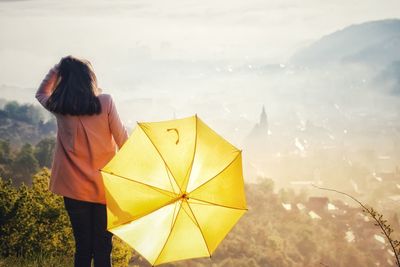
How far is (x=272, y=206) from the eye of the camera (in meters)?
88.1

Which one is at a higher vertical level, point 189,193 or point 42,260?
point 189,193

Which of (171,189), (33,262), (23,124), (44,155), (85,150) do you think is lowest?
(23,124)

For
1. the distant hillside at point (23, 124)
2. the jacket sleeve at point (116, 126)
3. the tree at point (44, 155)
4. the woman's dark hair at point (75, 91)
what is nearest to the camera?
the woman's dark hair at point (75, 91)

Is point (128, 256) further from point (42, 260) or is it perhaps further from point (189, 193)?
point (189, 193)

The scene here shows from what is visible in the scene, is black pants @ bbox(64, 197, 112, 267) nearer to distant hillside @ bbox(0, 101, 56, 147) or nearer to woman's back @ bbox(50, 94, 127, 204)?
woman's back @ bbox(50, 94, 127, 204)

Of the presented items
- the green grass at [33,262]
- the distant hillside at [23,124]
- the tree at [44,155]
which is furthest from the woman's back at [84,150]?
the distant hillside at [23,124]

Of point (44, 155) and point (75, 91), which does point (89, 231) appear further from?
point (44, 155)

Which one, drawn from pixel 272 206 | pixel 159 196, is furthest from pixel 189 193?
pixel 272 206

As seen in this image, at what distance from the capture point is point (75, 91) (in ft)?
10.4

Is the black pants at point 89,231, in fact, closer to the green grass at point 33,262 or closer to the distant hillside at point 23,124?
the green grass at point 33,262

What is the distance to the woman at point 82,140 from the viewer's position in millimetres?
3207

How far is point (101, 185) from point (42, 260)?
3397 millimetres

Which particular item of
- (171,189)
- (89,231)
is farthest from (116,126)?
(89,231)

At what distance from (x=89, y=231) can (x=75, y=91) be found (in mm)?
1134
